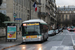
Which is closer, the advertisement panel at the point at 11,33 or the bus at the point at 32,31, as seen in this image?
the bus at the point at 32,31

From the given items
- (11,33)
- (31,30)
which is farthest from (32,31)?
(11,33)

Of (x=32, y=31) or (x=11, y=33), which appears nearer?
(x=32, y=31)

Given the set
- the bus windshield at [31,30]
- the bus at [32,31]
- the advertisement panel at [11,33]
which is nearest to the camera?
the bus at [32,31]

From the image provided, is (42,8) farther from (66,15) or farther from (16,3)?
(66,15)

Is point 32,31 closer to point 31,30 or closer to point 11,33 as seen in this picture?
point 31,30

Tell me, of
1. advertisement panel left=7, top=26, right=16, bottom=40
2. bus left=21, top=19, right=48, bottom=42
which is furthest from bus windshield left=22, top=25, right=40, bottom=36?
advertisement panel left=7, top=26, right=16, bottom=40

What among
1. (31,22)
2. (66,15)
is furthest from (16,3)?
(66,15)

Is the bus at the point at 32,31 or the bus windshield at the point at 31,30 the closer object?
the bus at the point at 32,31

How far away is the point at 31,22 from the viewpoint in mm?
23109

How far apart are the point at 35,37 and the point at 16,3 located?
19746 mm

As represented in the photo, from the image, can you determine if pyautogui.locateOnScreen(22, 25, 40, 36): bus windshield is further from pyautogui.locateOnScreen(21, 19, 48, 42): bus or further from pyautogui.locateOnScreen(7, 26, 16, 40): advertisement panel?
pyautogui.locateOnScreen(7, 26, 16, 40): advertisement panel

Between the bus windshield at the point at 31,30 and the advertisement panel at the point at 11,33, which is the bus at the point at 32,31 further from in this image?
the advertisement panel at the point at 11,33

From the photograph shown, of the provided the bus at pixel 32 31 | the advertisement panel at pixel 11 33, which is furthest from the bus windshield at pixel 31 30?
the advertisement panel at pixel 11 33

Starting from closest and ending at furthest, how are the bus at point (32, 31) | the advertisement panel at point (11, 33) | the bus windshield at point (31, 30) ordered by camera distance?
the bus at point (32, 31) → the bus windshield at point (31, 30) → the advertisement panel at point (11, 33)
